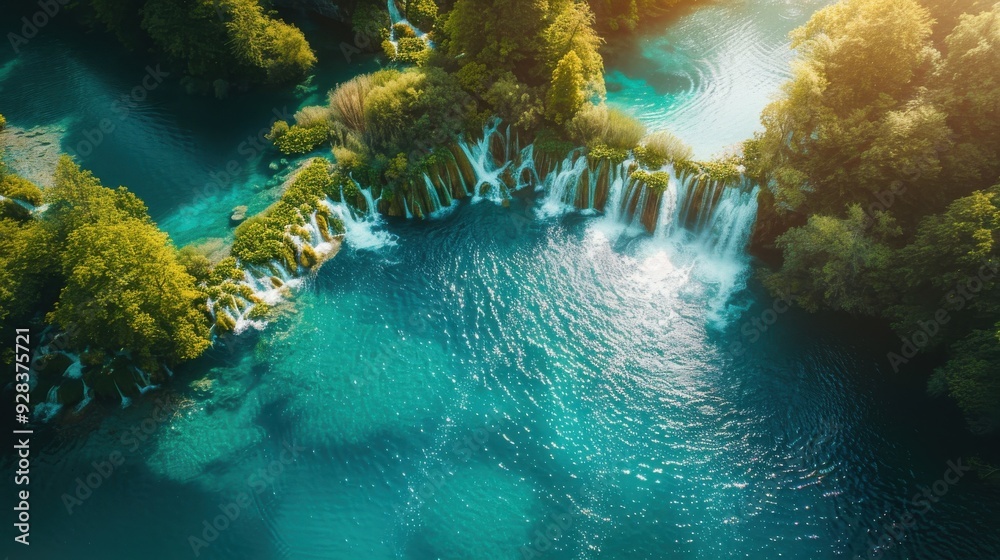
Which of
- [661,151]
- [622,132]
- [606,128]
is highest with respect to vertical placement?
[606,128]

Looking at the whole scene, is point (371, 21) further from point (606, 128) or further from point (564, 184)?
point (606, 128)

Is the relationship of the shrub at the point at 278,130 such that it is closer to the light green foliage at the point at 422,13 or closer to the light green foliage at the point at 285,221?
the light green foliage at the point at 285,221

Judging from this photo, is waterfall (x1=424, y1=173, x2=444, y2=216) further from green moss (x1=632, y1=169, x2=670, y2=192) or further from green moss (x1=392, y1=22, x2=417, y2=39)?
green moss (x1=392, y1=22, x2=417, y2=39)

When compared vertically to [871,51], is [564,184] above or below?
below

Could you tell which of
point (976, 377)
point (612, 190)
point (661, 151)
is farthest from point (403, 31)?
point (976, 377)

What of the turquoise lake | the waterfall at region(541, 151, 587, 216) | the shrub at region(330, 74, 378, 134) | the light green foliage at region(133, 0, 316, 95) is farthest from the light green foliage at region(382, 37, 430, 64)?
the waterfall at region(541, 151, 587, 216)

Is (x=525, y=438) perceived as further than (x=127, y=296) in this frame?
Yes
